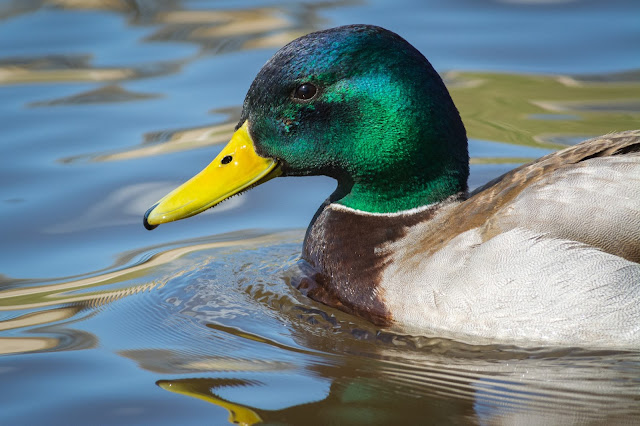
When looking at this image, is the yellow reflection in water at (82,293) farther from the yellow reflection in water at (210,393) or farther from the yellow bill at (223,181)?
the yellow reflection in water at (210,393)

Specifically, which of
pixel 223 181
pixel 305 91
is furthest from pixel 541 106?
pixel 223 181

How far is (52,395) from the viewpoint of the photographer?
4.80 metres

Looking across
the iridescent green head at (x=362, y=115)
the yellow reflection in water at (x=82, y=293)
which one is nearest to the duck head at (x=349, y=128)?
the iridescent green head at (x=362, y=115)

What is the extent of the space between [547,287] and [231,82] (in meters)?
5.06

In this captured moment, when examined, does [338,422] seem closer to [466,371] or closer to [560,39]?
[466,371]

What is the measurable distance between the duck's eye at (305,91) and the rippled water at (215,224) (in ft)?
3.49

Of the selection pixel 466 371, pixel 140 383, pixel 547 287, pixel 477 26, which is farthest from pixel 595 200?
pixel 477 26

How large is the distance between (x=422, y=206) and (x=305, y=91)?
83 cm

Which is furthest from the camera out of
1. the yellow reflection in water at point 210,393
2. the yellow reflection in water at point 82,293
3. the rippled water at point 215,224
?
the yellow reflection in water at point 82,293

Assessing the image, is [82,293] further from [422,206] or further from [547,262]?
[547,262]

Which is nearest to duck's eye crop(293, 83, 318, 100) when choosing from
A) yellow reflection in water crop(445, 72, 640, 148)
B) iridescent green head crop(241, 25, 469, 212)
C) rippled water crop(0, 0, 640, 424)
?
iridescent green head crop(241, 25, 469, 212)

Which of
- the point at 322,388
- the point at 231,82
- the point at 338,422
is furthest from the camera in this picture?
the point at 231,82

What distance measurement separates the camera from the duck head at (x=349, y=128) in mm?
5344

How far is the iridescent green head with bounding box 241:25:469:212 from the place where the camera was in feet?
17.5
